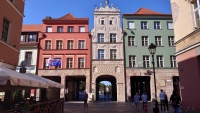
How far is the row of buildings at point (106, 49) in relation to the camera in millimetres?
26078

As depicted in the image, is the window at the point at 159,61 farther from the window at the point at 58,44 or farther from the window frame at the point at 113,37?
the window at the point at 58,44

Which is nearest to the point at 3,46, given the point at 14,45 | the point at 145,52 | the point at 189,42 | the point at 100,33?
the point at 14,45

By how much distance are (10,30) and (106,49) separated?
54.0ft

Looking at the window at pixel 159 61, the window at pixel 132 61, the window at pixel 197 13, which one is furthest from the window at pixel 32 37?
the window at pixel 197 13

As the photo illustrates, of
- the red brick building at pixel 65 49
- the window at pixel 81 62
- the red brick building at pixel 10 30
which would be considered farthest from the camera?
the window at pixel 81 62

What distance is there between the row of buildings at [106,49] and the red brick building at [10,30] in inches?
532

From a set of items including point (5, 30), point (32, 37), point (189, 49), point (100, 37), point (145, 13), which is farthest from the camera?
point (145, 13)

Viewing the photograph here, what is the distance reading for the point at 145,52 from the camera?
26969 millimetres

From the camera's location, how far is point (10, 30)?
12.3 meters

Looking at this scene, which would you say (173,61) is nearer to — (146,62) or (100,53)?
(146,62)

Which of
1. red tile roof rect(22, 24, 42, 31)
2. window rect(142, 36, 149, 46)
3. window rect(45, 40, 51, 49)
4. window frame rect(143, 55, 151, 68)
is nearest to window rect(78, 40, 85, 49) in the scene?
window rect(45, 40, 51, 49)

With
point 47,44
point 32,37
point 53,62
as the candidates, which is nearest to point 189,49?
point 53,62

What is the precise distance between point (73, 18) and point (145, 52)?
523 inches

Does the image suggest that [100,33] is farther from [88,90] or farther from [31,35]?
[31,35]
